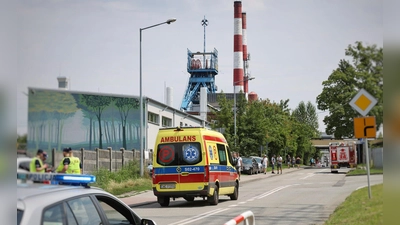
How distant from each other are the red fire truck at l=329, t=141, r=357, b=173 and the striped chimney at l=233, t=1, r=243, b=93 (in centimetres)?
88

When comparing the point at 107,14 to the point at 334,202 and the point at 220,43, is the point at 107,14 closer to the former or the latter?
the point at 220,43

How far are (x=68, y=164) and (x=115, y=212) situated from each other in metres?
0.57

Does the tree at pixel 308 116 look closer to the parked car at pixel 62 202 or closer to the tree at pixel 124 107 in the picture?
the tree at pixel 124 107

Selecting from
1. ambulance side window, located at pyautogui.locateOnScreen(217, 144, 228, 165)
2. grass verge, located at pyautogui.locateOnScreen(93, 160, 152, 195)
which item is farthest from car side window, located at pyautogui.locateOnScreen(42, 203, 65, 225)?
ambulance side window, located at pyautogui.locateOnScreen(217, 144, 228, 165)

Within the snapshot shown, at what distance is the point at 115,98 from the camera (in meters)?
4.47

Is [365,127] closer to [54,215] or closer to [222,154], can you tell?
[54,215]

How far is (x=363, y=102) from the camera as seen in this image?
3365 millimetres

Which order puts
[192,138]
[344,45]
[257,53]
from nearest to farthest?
[344,45], [257,53], [192,138]

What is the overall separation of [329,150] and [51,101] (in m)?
1.68

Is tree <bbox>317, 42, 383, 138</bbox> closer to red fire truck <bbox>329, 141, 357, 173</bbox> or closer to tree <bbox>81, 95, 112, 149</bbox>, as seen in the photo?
red fire truck <bbox>329, 141, 357, 173</bbox>

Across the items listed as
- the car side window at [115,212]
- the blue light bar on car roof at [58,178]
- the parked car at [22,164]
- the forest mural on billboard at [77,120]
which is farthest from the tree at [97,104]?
the parked car at [22,164]

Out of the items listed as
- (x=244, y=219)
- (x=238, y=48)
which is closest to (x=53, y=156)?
(x=238, y=48)

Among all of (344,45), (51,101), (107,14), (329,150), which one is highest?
(107,14)
